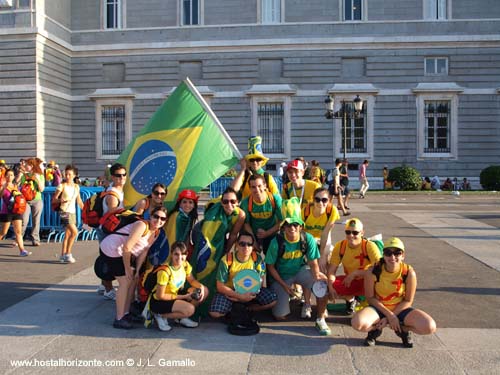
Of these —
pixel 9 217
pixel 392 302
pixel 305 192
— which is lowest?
pixel 392 302

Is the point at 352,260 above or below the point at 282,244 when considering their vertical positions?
below

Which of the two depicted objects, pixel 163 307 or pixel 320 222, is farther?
pixel 320 222

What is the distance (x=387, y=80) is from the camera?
92.7ft

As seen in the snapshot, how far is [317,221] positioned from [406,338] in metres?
1.76

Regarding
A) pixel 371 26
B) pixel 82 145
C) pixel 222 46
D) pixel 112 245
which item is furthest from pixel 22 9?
pixel 112 245

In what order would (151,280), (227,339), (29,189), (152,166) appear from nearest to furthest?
(227,339)
(151,280)
(152,166)
(29,189)

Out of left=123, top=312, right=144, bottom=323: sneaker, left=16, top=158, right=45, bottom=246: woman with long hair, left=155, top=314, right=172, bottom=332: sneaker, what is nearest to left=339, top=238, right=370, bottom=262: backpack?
left=155, top=314, right=172, bottom=332: sneaker

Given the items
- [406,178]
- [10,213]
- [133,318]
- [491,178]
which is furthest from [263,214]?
[491,178]

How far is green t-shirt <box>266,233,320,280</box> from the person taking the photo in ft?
18.9

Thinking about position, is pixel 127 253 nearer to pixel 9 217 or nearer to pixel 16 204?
pixel 16 204

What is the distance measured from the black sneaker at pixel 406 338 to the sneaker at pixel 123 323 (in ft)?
8.77

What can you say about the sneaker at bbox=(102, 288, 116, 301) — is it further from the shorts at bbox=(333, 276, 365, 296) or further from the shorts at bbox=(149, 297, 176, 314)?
the shorts at bbox=(333, 276, 365, 296)

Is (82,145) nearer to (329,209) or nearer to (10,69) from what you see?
(10,69)

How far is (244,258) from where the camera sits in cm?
563
